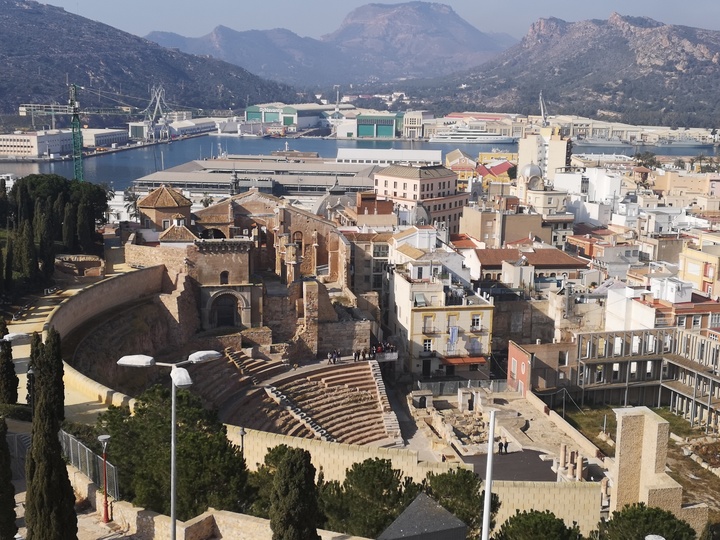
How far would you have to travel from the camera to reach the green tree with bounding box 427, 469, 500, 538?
1507 centimetres

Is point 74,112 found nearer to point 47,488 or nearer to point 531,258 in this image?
point 531,258

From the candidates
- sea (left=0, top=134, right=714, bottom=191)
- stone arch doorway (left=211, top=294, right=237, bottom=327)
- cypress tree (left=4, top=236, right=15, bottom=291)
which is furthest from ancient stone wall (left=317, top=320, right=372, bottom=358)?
sea (left=0, top=134, right=714, bottom=191)

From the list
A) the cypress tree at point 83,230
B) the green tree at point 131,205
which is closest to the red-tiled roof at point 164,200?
the cypress tree at point 83,230

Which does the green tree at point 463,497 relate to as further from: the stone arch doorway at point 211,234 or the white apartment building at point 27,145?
the white apartment building at point 27,145

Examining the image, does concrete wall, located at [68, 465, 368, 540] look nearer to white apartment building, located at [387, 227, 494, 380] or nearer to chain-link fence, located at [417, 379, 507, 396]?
chain-link fence, located at [417, 379, 507, 396]

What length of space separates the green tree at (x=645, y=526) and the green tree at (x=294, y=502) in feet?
16.6

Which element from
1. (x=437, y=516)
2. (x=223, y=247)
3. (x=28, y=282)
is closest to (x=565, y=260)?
(x=223, y=247)

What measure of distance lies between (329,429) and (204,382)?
386 centimetres

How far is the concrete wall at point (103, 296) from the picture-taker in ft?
81.1

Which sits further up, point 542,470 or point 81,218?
point 81,218

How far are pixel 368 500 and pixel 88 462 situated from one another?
4738mm

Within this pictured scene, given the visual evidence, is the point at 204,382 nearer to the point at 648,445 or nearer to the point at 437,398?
the point at 437,398

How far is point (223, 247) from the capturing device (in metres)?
29.5

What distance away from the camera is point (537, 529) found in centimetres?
1337
